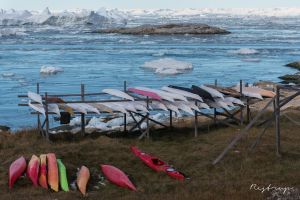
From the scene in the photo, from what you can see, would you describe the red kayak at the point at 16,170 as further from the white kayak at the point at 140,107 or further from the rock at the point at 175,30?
the rock at the point at 175,30

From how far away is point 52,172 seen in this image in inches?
413

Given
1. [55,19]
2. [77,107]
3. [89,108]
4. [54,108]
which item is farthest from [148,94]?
[55,19]

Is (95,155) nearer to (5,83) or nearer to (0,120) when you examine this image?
(0,120)

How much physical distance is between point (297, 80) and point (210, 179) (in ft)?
66.7

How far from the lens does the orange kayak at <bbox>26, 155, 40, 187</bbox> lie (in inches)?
409

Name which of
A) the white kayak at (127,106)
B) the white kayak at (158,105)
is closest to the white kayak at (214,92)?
the white kayak at (158,105)

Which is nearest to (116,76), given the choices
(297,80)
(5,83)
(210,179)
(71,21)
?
(5,83)

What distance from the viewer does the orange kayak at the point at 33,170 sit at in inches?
409

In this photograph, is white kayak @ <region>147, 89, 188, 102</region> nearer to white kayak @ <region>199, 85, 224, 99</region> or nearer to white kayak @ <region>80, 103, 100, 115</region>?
white kayak @ <region>199, 85, 224, 99</region>

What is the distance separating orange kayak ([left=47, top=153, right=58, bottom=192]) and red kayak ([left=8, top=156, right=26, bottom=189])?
0.50 meters

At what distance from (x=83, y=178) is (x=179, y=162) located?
252 cm

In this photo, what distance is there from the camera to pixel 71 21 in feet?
371

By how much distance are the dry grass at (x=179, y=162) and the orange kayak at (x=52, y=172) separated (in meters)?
0.24

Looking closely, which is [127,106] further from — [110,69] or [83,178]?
[110,69]
